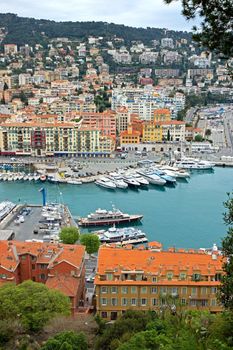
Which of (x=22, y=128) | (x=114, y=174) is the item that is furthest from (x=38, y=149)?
(x=114, y=174)

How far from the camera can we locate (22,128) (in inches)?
729

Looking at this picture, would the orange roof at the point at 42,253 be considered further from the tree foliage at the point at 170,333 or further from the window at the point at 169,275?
the tree foliage at the point at 170,333

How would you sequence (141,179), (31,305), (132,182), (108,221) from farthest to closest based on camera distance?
(141,179) → (132,182) → (108,221) → (31,305)

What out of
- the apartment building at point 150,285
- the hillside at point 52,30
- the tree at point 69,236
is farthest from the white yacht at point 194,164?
the hillside at point 52,30

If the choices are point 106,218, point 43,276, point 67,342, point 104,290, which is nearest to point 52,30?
point 106,218

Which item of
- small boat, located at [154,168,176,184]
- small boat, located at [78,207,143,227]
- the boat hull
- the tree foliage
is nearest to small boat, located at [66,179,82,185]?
small boat, located at [154,168,176,184]

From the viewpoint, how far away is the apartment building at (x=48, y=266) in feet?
21.0

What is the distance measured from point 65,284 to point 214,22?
15.1 feet

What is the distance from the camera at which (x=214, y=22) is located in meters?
2.51

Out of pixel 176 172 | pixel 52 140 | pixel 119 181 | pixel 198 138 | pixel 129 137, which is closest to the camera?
pixel 119 181

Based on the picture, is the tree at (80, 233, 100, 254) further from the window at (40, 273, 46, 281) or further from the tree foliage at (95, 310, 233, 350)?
the tree foliage at (95, 310, 233, 350)

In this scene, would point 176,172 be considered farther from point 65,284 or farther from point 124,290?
point 65,284

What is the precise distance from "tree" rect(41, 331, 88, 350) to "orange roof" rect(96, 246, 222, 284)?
5.14ft

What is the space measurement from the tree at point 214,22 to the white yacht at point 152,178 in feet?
41.3
